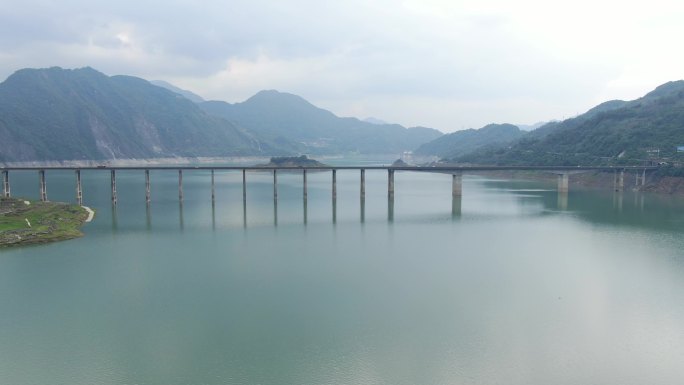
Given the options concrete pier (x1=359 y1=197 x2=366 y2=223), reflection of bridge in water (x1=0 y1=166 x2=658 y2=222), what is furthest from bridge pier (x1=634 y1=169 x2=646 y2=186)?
concrete pier (x1=359 y1=197 x2=366 y2=223)

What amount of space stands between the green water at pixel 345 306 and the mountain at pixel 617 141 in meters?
58.0

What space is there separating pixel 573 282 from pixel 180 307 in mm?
23371

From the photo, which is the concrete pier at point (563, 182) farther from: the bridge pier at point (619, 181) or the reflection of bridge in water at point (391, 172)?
the bridge pier at point (619, 181)

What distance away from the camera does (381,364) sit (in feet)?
63.7

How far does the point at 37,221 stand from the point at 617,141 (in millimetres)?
108454

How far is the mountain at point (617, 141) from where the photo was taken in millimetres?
99812

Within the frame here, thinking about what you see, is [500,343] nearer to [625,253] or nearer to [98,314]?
[98,314]

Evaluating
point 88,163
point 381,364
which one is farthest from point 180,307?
point 88,163

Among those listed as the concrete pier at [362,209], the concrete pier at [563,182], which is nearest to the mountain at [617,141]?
the concrete pier at [563,182]

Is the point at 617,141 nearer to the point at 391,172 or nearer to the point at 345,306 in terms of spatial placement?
the point at 391,172

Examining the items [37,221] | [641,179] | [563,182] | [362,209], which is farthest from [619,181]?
[37,221]

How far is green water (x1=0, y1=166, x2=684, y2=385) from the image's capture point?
19219 millimetres

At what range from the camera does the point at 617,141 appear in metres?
108

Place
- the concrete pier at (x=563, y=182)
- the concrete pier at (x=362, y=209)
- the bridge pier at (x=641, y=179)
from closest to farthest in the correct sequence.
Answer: the concrete pier at (x=362, y=209) < the concrete pier at (x=563, y=182) < the bridge pier at (x=641, y=179)
